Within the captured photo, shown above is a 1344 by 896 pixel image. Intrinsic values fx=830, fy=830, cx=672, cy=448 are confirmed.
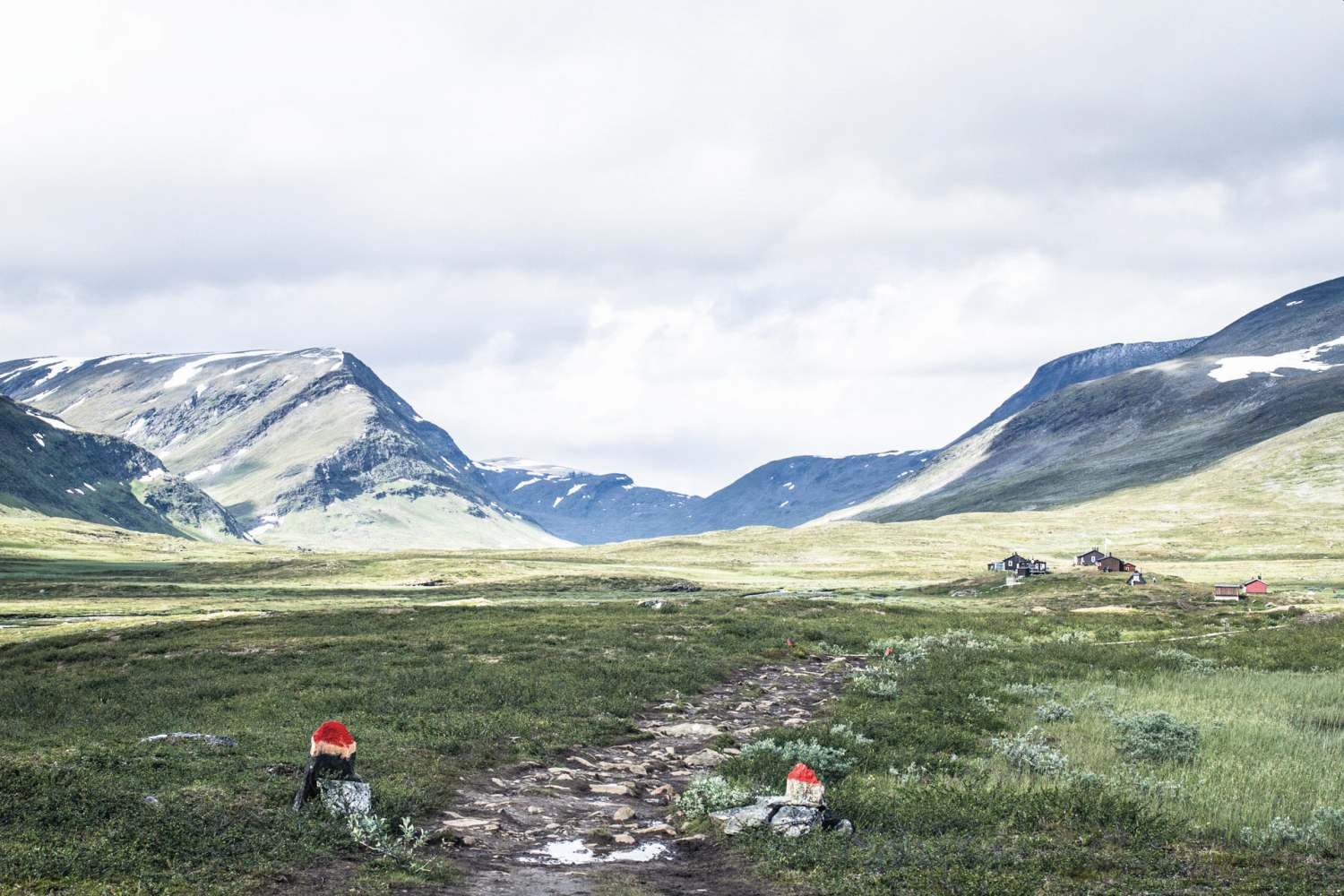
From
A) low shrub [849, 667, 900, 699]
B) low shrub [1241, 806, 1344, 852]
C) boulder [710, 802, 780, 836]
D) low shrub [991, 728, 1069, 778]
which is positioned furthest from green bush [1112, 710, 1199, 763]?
boulder [710, 802, 780, 836]

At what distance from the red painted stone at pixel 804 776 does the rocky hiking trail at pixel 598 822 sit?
192 centimetres

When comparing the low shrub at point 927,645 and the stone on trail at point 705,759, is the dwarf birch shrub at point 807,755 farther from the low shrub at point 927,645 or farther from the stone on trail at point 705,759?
the low shrub at point 927,645

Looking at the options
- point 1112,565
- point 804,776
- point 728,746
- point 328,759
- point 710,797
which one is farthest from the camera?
point 1112,565

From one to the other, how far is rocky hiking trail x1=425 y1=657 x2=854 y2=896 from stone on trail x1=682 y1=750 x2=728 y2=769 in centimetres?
3

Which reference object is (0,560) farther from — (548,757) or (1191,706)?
(1191,706)

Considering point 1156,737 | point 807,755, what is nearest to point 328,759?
point 807,755

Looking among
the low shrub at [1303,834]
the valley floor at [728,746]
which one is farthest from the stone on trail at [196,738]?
the low shrub at [1303,834]

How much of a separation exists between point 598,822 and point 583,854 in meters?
1.89

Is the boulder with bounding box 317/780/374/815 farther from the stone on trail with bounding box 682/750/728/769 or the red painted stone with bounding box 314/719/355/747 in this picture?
the stone on trail with bounding box 682/750/728/769

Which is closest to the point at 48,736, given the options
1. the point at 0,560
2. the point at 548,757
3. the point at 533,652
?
the point at 548,757

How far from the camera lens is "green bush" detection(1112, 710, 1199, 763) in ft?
59.1

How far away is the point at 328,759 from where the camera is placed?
49.6 ft

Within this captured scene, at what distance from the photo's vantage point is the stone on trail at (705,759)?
2016cm

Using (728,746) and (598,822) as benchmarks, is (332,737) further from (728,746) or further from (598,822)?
(728,746)
